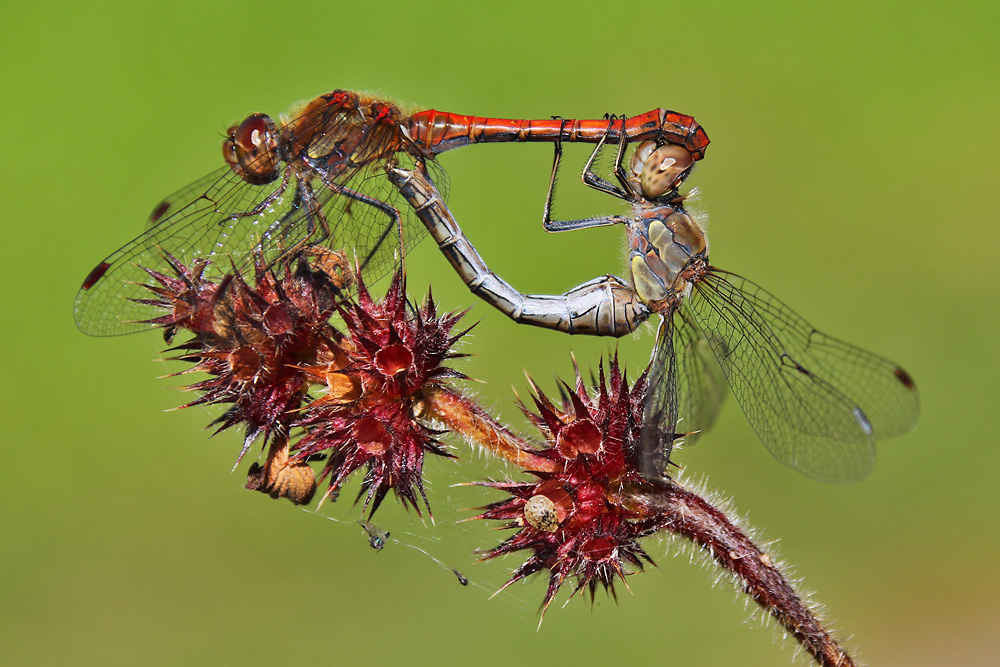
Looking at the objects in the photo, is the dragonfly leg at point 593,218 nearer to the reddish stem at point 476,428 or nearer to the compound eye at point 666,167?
the compound eye at point 666,167

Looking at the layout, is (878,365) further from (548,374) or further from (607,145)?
(548,374)

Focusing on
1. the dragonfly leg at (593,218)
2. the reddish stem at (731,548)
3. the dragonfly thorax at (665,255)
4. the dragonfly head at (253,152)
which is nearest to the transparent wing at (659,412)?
the reddish stem at (731,548)

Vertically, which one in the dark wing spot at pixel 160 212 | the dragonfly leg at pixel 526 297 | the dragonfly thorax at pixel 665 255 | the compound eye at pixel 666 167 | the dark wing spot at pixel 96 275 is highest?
the compound eye at pixel 666 167

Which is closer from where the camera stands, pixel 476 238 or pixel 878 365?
pixel 878 365

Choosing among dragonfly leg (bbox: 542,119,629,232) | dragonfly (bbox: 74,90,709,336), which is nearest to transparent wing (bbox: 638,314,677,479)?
dragonfly leg (bbox: 542,119,629,232)

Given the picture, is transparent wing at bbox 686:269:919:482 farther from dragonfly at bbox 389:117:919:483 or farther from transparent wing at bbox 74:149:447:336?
transparent wing at bbox 74:149:447:336

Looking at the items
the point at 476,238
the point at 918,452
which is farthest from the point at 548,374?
the point at 918,452

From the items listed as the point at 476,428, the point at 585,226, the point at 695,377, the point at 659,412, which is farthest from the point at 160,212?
the point at 695,377
